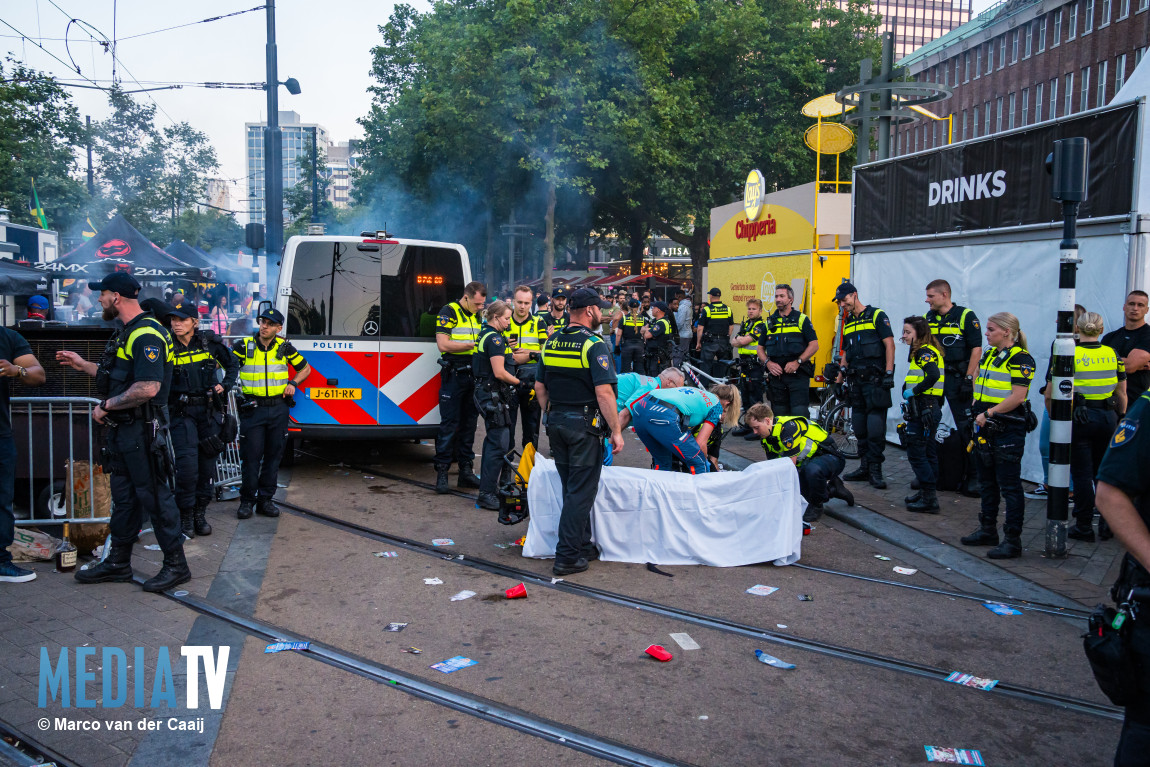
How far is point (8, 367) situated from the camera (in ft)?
18.2

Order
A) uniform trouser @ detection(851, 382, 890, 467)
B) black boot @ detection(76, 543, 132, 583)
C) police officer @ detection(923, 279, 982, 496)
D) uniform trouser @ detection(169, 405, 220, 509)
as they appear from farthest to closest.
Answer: uniform trouser @ detection(851, 382, 890, 467) → police officer @ detection(923, 279, 982, 496) → uniform trouser @ detection(169, 405, 220, 509) → black boot @ detection(76, 543, 132, 583)

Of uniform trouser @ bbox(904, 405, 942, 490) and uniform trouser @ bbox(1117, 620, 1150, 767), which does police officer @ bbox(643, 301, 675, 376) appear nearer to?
uniform trouser @ bbox(904, 405, 942, 490)

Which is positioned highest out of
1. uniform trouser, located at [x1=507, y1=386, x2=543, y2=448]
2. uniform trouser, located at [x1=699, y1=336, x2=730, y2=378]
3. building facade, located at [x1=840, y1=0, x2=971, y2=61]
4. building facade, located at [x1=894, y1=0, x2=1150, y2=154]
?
building facade, located at [x1=840, y1=0, x2=971, y2=61]

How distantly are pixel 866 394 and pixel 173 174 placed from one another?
3560 centimetres

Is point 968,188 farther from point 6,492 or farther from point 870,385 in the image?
point 6,492

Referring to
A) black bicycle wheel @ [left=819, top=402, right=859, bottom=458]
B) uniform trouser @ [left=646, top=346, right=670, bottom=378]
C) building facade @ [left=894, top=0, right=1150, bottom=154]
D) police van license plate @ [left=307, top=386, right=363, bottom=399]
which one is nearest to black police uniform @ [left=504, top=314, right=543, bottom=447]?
police van license plate @ [left=307, top=386, right=363, bottom=399]

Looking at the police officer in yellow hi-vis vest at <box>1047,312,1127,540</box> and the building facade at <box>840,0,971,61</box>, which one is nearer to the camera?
the police officer in yellow hi-vis vest at <box>1047,312,1127,540</box>

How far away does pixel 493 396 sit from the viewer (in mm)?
7980

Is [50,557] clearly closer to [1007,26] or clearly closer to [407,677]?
[407,677]

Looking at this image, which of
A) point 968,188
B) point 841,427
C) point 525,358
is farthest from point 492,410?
point 968,188

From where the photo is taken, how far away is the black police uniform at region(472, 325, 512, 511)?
7977mm

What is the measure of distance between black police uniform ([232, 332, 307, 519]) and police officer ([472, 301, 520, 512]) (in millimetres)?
1604

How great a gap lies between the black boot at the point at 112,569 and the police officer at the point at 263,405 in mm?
1774

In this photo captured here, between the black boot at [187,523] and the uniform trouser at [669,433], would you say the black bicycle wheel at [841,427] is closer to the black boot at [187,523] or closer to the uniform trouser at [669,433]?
the uniform trouser at [669,433]
